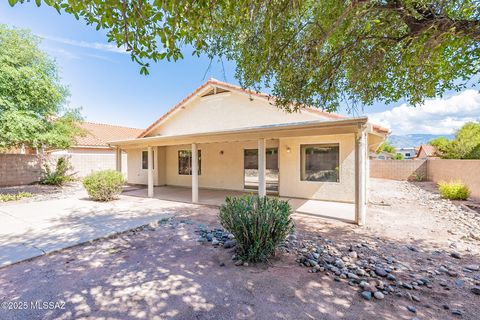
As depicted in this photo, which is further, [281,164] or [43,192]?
[43,192]

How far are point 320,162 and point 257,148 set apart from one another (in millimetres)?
3443

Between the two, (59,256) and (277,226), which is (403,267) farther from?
(59,256)

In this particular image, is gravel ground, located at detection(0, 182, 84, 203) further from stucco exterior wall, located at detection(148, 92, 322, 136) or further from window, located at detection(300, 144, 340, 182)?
window, located at detection(300, 144, 340, 182)

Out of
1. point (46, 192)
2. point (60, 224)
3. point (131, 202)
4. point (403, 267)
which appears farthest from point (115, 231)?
point (46, 192)

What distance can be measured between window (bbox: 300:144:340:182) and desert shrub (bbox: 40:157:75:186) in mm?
16131

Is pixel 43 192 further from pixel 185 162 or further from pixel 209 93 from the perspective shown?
pixel 209 93

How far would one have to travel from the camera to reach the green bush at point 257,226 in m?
4.30

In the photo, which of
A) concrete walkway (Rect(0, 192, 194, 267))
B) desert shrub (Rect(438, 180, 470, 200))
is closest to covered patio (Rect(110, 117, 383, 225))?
concrete walkway (Rect(0, 192, 194, 267))

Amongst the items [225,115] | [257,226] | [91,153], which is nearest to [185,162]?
[225,115]

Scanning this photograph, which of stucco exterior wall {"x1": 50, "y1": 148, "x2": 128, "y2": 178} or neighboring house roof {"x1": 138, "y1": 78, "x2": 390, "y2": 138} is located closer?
neighboring house roof {"x1": 138, "y1": 78, "x2": 390, "y2": 138}

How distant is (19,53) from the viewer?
38.1 feet

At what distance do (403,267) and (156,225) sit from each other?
20.2 feet

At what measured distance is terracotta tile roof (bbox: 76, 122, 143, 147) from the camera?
20.8m

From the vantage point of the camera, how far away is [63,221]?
7254 mm
